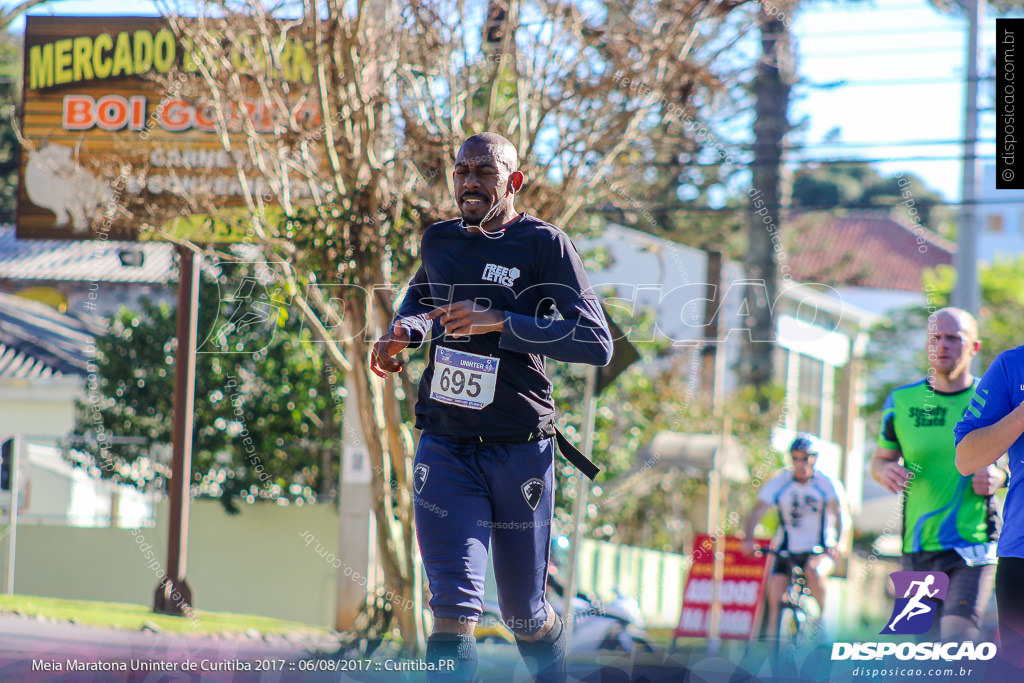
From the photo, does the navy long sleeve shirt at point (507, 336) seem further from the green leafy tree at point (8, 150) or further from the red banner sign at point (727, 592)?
the green leafy tree at point (8, 150)

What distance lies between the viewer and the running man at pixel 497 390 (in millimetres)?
3697

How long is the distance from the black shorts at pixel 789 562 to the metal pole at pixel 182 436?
4.65 m

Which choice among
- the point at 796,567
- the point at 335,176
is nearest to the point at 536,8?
the point at 335,176

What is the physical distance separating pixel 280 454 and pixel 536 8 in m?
6.41

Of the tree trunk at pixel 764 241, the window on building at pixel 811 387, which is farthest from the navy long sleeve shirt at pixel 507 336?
the window on building at pixel 811 387

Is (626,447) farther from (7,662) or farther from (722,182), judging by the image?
(7,662)

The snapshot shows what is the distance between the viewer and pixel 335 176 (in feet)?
23.5

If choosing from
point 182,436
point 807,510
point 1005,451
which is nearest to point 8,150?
point 182,436

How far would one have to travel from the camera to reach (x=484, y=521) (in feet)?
12.3

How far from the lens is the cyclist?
30.4 feet

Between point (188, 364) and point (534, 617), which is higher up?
point (188, 364)

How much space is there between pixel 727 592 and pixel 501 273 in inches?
386

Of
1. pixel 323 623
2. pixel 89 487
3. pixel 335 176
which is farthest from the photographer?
pixel 89 487

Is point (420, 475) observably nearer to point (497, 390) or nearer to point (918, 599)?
point (497, 390)
